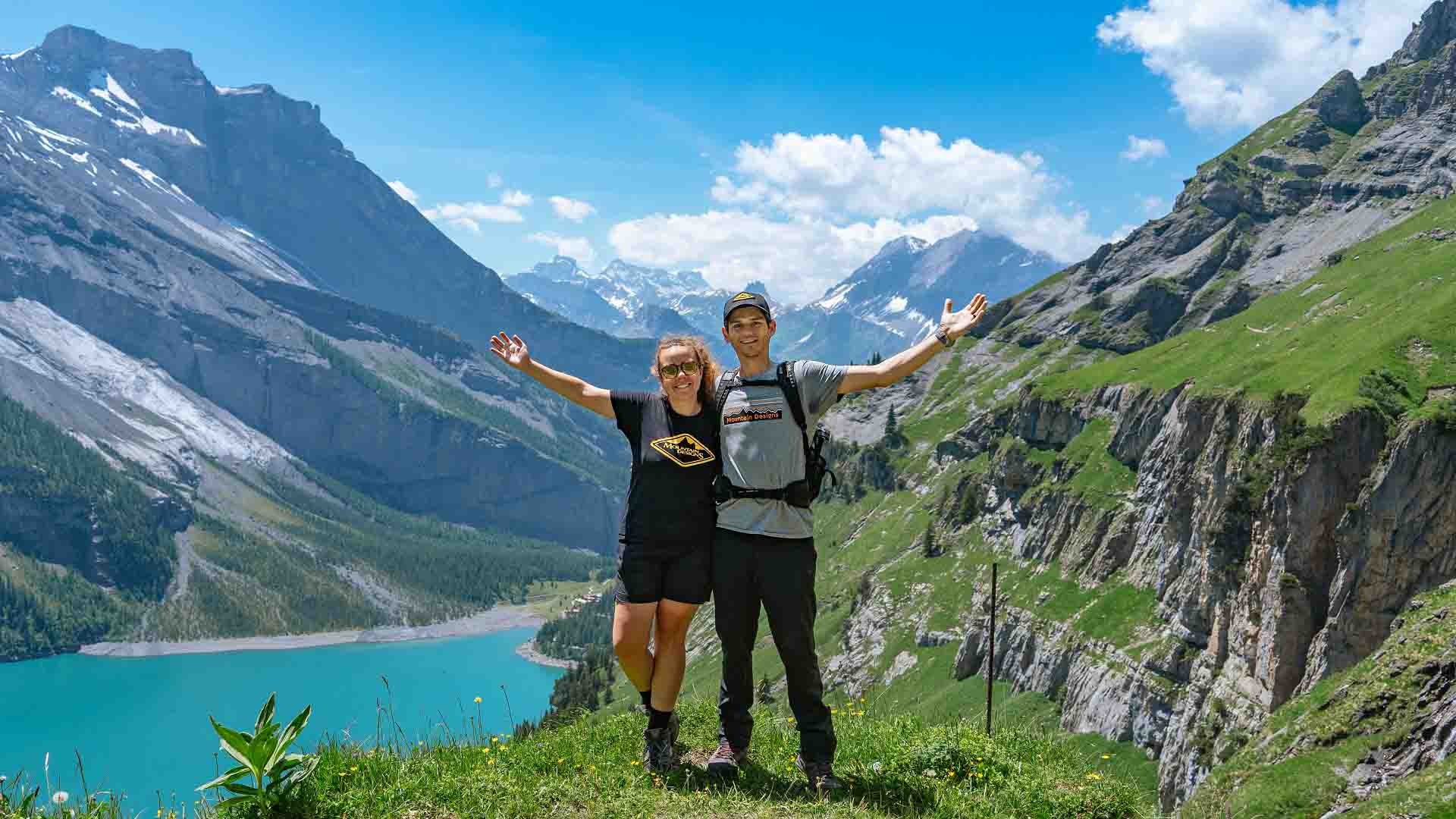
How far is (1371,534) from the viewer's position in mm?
64438

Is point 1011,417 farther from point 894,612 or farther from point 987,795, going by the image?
point 987,795

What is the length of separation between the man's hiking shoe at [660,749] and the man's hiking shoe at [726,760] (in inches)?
18.8

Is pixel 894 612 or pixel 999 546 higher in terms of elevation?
pixel 999 546

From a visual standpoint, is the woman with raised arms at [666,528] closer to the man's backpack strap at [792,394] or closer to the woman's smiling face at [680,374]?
the woman's smiling face at [680,374]

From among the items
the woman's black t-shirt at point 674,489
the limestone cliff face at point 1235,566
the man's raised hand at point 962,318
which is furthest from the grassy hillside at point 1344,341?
the woman's black t-shirt at point 674,489

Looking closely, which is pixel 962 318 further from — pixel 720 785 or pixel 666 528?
pixel 720 785

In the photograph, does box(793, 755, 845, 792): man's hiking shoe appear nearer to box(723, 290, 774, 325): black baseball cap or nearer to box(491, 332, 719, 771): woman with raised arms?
box(491, 332, 719, 771): woman with raised arms

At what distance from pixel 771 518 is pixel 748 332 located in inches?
86.3

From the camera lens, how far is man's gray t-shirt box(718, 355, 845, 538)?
32.5 ft

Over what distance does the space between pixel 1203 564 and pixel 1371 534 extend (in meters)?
20.5

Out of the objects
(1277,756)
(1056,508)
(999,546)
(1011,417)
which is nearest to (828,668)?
(999,546)

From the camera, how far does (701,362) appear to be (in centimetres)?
1078

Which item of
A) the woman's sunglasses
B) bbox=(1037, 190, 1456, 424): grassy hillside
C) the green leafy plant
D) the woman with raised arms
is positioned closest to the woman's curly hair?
the woman with raised arms

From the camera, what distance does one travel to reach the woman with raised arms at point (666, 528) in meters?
10.2
